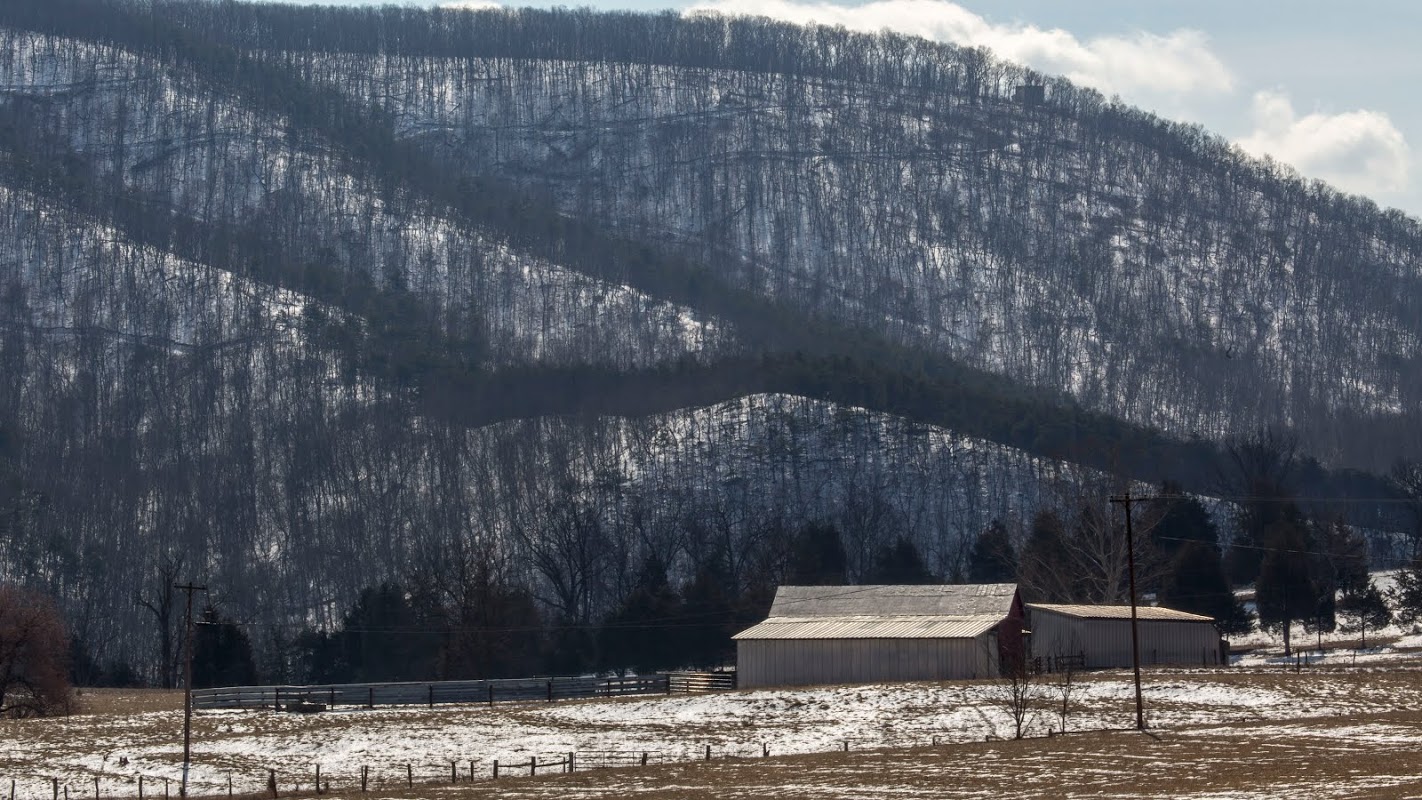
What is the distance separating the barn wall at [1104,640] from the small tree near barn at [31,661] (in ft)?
135

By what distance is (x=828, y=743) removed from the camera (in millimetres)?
50562

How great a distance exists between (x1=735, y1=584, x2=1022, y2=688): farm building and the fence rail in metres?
2.86

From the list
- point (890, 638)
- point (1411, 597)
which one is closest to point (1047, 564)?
point (1411, 597)

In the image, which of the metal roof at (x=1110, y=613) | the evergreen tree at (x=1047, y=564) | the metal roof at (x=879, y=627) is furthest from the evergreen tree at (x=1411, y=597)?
the metal roof at (x=879, y=627)

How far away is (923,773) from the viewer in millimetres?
39875

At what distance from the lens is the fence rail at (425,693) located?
2554 inches

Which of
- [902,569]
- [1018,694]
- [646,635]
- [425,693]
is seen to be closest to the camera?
[1018,694]

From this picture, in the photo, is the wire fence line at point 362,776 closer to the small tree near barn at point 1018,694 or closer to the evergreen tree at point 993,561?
the small tree near barn at point 1018,694

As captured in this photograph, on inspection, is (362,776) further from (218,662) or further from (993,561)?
(993,561)

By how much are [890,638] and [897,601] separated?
503 cm

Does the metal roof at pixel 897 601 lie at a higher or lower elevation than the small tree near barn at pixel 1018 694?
higher

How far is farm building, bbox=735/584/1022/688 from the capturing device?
65.6 meters

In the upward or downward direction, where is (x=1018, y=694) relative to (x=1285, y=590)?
downward

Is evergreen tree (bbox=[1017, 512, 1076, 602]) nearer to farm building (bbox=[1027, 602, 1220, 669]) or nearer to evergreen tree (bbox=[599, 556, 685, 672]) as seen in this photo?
farm building (bbox=[1027, 602, 1220, 669])
